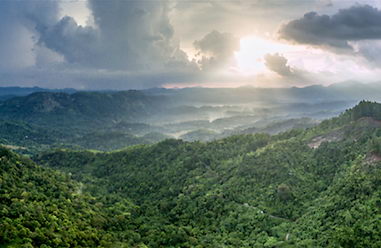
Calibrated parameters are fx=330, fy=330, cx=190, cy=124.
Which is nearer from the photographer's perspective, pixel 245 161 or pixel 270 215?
pixel 270 215

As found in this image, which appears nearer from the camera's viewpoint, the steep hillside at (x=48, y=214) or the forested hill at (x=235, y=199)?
the steep hillside at (x=48, y=214)

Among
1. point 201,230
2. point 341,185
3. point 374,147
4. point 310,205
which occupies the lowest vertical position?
point 201,230

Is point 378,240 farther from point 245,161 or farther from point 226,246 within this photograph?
point 245,161

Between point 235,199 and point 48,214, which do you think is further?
point 235,199

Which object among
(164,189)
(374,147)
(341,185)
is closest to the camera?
(341,185)

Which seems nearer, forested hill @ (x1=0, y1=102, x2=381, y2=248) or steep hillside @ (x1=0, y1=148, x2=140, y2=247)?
steep hillside @ (x1=0, y1=148, x2=140, y2=247)

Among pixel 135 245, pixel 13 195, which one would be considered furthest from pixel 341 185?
pixel 13 195

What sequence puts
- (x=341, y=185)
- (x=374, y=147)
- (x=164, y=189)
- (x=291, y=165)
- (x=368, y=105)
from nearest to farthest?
1. (x=341, y=185)
2. (x=374, y=147)
3. (x=291, y=165)
4. (x=164, y=189)
5. (x=368, y=105)

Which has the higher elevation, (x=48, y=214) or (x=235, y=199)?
(x=48, y=214)
